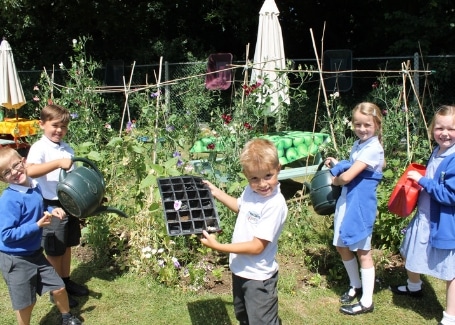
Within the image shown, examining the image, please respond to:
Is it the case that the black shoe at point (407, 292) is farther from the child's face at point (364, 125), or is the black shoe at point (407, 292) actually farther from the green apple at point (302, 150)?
the green apple at point (302, 150)

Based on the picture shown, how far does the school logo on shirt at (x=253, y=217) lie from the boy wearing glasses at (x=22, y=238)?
106cm

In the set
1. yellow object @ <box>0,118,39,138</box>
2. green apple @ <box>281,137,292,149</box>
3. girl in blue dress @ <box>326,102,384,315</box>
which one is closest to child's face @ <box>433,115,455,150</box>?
girl in blue dress @ <box>326,102,384,315</box>

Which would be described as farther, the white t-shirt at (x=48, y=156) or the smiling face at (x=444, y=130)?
the white t-shirt at (x=48, y=156)

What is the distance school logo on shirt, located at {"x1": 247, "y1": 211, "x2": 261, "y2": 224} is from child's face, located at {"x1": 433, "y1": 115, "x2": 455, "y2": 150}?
1.24 meters

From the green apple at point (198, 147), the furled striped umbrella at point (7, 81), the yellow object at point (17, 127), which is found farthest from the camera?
the yellow object at point (17, 127)

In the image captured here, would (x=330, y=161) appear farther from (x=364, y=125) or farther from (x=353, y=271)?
(x=353, y=271)

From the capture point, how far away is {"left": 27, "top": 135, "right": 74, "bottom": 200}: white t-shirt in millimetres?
2732

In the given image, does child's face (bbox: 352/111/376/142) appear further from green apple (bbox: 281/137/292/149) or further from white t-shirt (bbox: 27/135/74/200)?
green apple (bbox: 281/137/292/149)

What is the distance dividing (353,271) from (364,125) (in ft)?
3.19

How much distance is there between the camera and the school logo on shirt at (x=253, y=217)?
2.00 meters

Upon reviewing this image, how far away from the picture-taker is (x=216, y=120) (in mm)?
3900

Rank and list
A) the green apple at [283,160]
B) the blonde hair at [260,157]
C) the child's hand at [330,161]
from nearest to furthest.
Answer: the blonde hair at [260,157], the child's hand at [330,161], the green apple at [283,160]

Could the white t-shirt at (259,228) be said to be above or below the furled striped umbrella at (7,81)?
below

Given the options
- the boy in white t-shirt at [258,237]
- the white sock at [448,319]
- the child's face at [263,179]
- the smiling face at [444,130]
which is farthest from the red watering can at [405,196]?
the child's face at [263,179]
